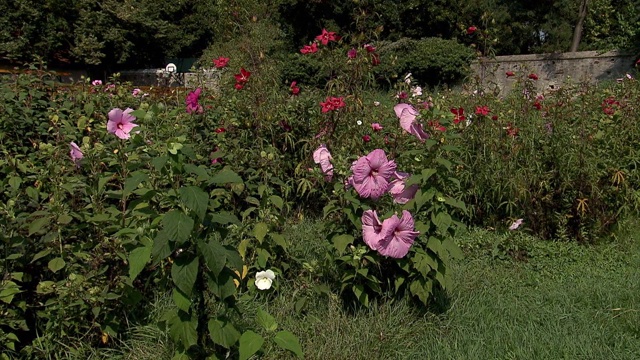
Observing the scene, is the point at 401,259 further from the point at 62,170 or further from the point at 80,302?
the point at 62,170

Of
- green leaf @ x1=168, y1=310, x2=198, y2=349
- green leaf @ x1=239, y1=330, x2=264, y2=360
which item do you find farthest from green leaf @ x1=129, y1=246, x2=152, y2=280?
green leaf @ x1=239, y1=330, x2=264, y2=360

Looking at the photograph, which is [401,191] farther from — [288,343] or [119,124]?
[119,124]

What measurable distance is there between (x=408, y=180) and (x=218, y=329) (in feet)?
3.32

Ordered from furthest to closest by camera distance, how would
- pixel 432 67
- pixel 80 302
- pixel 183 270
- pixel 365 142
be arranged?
pixel 432 67 < pixel 365 142 < pixel 80 302 < pixel 183 270

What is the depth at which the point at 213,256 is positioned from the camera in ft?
6.05

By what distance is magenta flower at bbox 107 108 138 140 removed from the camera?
102 inches

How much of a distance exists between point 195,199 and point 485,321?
5.38 ft

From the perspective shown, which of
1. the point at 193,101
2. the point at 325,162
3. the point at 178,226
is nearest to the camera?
the point at 178,226

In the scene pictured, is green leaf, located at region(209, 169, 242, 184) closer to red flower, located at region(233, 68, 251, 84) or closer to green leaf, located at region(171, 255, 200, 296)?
green leaf, located at region(171, 255, 200, 296)

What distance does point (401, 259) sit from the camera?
8.48 ft

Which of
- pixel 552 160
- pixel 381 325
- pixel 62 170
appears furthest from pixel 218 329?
pixel 552 160

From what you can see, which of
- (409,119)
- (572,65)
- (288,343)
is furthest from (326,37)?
(572,65)

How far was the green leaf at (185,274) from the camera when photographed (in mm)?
1844

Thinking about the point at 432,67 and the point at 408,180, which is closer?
the point at 408,180
